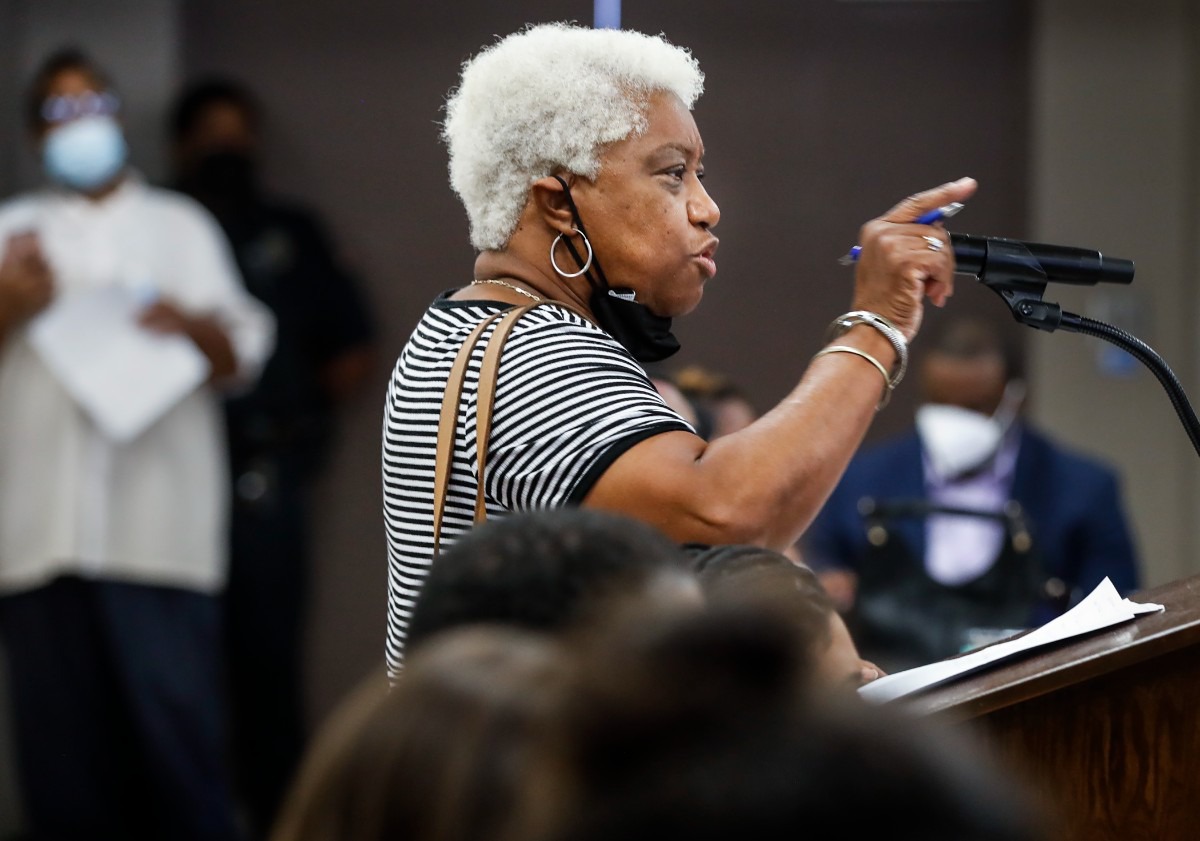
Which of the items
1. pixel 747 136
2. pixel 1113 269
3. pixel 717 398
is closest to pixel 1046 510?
pixel 717 398

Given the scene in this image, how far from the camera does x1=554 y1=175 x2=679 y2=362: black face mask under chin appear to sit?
189 centimetres

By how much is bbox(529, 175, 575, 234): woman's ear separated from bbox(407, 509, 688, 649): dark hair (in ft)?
2.71

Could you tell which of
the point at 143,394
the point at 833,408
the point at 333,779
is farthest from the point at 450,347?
the point at 143,394

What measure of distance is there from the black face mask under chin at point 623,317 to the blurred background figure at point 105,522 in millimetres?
2450

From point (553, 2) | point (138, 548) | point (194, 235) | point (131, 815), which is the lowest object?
point (131, 815)

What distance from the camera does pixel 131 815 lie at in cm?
412

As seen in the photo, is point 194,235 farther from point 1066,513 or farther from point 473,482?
point 473,482

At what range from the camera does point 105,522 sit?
161 inches

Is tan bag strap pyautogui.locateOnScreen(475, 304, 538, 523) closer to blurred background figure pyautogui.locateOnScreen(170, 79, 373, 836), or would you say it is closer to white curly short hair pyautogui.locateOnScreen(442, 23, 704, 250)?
white curly short hair pyautogui.locateOnScreen(442, 23, 704, 250)

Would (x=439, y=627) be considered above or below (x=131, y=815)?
above

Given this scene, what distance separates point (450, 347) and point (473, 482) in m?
0.15

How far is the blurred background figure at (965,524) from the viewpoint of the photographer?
366cm

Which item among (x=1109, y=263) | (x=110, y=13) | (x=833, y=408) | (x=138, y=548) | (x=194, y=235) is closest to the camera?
(x=833, y=408)

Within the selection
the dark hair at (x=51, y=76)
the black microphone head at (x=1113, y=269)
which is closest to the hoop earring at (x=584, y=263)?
the black microphone head at (x=1113, y=269)
